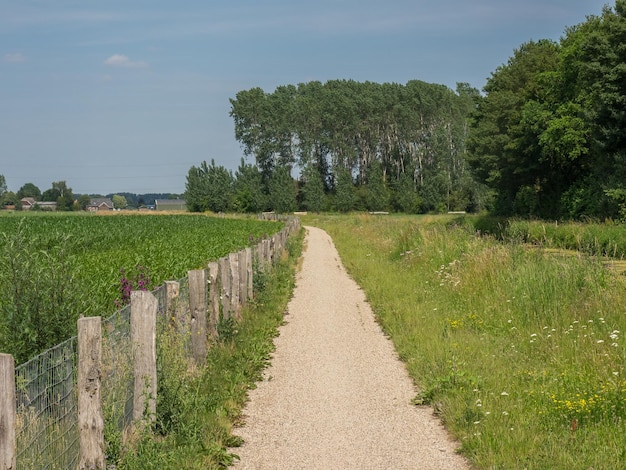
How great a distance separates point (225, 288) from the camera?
44.2 feet

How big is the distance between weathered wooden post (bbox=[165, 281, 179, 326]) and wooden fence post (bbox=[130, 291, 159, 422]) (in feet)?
5.19

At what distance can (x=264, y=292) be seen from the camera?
18141 mm

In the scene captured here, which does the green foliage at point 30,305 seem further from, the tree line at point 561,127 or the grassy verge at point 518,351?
the tree line at point 561,127

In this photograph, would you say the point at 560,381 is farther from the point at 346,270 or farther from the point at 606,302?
the point at 346,270

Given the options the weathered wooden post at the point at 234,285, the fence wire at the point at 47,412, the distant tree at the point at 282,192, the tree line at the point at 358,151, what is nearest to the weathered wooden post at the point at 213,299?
the weathered wooden post at the point at 234,285

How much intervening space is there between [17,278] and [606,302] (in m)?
9.13

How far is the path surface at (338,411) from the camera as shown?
23.3 feet

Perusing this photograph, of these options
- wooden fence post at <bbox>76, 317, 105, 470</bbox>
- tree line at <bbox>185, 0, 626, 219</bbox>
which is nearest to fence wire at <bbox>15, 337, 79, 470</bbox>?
wooden fence post at <bbox>76, 317, 105, 470</bbox>

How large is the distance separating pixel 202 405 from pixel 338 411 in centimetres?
162

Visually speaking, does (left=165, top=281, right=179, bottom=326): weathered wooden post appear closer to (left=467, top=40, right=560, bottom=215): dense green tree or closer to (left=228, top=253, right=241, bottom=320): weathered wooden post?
(left=228, top=253, right=241, bottom=320): weathered wooden post

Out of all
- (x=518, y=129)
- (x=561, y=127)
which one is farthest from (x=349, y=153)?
(x=561, y=127)

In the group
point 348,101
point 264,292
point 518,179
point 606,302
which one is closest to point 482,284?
point 606,302

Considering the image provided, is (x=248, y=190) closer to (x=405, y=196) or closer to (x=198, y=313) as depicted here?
(x=405, y=196)

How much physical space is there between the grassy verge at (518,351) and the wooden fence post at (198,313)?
304cm
